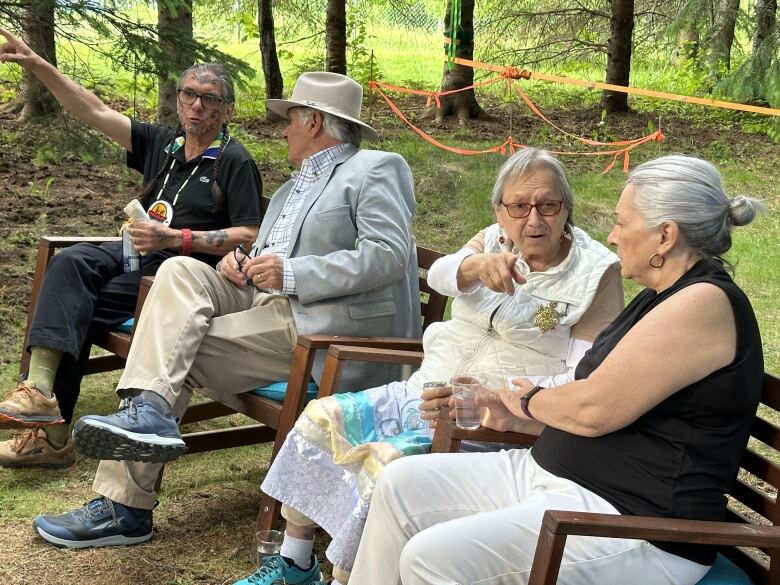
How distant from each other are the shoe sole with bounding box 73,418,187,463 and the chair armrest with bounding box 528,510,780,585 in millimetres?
1401

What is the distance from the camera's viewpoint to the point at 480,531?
2166mm

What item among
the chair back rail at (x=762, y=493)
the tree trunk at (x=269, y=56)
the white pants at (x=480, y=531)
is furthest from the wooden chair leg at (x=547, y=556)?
the tree trunk at (x=269, y=56)

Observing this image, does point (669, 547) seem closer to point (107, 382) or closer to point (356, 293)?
point (356, 293)

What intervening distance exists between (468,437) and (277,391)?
1.04m

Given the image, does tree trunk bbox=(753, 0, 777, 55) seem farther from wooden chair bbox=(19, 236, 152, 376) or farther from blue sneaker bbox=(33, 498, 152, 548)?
blue sneaker bbox=(33, 498, 152, 548)

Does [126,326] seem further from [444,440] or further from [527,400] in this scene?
[527,400]

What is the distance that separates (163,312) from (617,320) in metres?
1.58

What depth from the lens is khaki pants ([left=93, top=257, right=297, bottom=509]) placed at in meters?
3.32

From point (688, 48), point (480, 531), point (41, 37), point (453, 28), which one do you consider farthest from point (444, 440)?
point (688, 48)

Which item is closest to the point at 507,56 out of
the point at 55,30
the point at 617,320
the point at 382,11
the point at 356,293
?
the point at 382,11

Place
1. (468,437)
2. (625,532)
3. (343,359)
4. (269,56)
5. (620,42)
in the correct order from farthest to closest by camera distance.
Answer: (620,42), (269,56), (343,359), (468,437), (625,532)

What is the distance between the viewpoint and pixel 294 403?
10.7ft

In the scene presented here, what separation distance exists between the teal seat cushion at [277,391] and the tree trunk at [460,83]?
7.67m

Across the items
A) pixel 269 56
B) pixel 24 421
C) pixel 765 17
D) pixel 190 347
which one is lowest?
pixel 24 421
